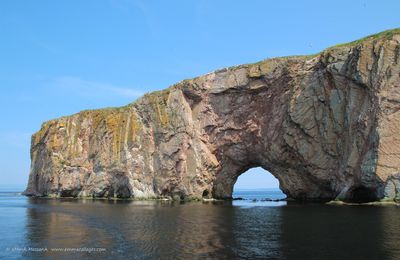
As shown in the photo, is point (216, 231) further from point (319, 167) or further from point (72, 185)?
point (72, 185)

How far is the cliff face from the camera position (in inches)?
→ 2288

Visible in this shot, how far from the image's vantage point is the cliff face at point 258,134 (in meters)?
58.1

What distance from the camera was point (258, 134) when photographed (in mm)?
78000

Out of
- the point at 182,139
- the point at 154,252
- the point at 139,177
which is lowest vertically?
the point at 154,252

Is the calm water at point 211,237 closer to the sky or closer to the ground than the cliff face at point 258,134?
closer to the ground

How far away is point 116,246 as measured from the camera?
96.4 ft

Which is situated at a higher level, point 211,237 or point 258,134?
point 258,134

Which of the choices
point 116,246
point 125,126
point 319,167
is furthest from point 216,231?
point 125,126

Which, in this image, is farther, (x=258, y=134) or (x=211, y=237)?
(x=258, y=134)

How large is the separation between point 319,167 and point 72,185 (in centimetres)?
6508

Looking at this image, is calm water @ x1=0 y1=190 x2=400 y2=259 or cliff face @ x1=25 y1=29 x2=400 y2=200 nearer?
calm water @ x1=0 y1=190 x2=400 y2=259

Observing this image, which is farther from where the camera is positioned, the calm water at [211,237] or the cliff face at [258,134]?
the cliff face at [258,134]

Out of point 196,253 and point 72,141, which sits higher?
point 72,141

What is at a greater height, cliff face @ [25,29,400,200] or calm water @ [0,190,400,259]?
cliff face @ [25,29,400,200]
